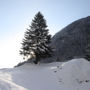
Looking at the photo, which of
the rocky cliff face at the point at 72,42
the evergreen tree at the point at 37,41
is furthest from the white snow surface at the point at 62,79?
the rocky cliff face at the point at 72,42

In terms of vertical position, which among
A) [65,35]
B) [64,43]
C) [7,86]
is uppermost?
[65,35]

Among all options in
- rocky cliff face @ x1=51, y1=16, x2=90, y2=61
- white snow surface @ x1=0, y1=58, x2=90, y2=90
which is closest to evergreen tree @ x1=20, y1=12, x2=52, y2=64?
white snow surface @ x1=0, y1=58, x2=90, y2=90

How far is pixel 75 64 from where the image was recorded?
52.6 feet

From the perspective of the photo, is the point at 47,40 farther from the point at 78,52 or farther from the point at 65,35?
the point at 65,35

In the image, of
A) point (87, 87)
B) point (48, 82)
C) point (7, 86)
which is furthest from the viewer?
point (48, 82)

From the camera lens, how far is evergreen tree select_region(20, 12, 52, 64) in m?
24.8

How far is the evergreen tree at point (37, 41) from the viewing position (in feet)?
81.2

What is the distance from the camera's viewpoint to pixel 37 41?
25.5 metres

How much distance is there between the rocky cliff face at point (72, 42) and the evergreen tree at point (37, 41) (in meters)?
10.8

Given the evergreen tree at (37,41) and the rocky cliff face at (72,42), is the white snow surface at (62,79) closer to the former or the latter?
the evergreen tree at (37,41)

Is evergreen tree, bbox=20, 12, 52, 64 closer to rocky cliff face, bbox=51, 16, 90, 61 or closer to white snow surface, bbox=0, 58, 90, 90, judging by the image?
white snow surface, bbox=0, 58, 90, 90

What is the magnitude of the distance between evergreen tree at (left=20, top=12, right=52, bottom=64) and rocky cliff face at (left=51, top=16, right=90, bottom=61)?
10813 millimetres

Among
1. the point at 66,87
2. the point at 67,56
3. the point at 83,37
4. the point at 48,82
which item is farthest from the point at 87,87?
the point at 83,37

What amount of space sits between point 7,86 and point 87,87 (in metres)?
7.58
